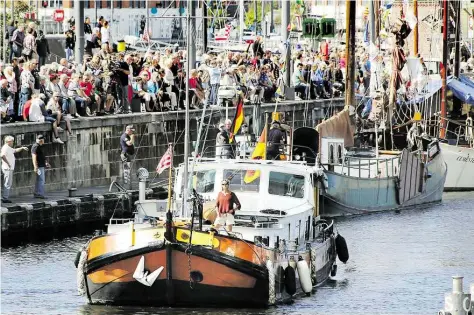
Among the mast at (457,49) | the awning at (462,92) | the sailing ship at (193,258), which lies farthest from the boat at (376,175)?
the sailing ship at (193,258)

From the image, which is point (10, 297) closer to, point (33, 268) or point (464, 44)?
point (33, 268)

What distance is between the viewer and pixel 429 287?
139 feet

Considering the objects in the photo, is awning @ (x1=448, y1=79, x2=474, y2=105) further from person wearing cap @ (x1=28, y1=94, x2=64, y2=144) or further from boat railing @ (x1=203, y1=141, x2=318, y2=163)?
person wearing cap @ (x1=28, y1=94, x2=64, y2=144)

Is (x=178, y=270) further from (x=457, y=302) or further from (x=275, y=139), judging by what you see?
(x=275, y=139)

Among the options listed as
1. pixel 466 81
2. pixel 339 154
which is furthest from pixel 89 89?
pixel 466 81

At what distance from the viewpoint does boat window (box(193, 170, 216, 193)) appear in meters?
40.8

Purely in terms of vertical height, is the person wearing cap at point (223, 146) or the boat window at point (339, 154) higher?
the person wearing cap at point (223, 146)

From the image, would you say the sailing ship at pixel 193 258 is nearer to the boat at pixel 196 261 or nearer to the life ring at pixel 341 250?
the boat at pixel 196 261

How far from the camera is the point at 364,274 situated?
43906mm

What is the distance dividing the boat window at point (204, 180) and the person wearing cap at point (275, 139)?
7.57 metres

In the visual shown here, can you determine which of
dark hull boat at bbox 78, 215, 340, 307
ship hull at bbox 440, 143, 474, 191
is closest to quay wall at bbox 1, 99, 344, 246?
dark hull boat at bbox 78, 215, 340, 307

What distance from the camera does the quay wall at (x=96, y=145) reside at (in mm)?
50062

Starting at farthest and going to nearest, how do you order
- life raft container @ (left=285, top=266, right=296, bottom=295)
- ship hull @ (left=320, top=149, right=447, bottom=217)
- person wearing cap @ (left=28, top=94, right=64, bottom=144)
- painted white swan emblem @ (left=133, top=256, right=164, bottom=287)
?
ship hull @ (left=320, top=149, right=447, bottom=217), person wearing cap @ (left=28, top=94, right=64, bottom=144), life raft container @ (left=285, top=266, right=296, bottom=295), painted white swan emblem @ (left=133, top=256, right=164, bottom=287)

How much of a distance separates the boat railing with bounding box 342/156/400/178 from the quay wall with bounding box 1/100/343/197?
3273 mm
